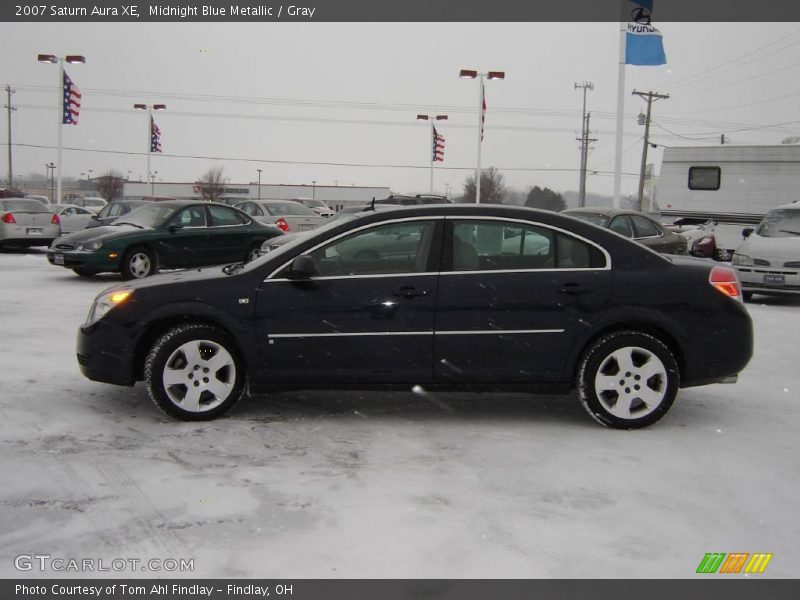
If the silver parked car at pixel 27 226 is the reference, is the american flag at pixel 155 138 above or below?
above

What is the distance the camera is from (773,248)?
11938mm

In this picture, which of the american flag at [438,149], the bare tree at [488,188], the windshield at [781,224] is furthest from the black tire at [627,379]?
the bare tree at [488,188]

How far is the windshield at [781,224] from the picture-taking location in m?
12.5

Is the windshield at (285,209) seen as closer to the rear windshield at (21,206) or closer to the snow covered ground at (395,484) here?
the rear windshield at (21,206)

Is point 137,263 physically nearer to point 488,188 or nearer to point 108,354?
point 108,354

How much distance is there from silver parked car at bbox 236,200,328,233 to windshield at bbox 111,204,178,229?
4.51 metres

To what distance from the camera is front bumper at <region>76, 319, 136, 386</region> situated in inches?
201

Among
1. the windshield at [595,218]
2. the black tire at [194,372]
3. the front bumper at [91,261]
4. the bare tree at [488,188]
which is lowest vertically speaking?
the black tire at [194,372]

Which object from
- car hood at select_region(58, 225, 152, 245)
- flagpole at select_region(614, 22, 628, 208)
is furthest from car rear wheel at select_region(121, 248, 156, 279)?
flagpole at select_region(614, 22, 628, 208)

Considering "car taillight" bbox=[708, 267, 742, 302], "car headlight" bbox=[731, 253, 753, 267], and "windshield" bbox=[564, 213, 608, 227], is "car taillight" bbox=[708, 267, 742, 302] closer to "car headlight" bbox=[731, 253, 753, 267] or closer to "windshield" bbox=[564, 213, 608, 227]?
"windshield" bbox=[564, 213, 608, 227]

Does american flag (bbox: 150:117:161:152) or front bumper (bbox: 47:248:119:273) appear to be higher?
american flag (bbox: 150:117:161:152)

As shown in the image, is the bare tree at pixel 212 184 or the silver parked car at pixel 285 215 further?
the bare tree at pixel 212 184
